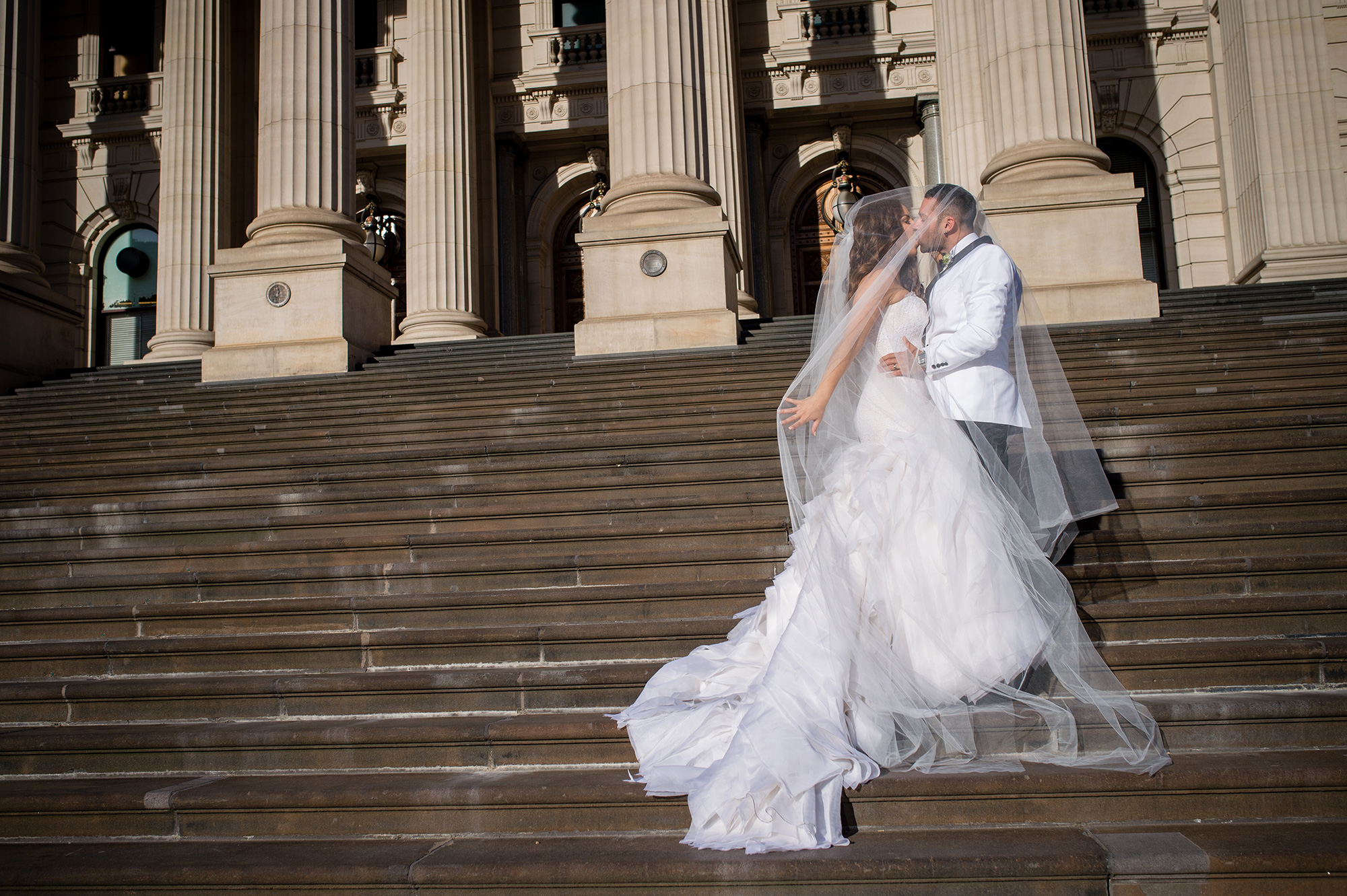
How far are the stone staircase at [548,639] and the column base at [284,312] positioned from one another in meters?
3.05

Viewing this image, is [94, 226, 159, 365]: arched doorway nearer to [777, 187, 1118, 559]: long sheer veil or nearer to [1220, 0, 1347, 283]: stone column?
[777, 187, 1118, 559]: long sheer veil

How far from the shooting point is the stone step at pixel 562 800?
2967mm

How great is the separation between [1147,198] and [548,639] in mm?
17618

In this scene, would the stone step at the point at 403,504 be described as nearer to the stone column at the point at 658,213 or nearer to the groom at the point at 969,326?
the groom at the point at 969,326

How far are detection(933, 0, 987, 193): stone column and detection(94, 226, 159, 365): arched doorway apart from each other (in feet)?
56.2

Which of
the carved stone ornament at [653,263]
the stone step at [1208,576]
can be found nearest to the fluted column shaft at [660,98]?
the carved stone ornament at [653,263]

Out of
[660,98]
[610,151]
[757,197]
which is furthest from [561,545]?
[757,197]

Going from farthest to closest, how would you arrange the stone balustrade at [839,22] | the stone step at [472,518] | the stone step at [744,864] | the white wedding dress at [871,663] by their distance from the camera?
the stone balustrade at [839,22] → the stone step at [472,518] → the white wedding dress at [871,663] → the stone step at [744,864]

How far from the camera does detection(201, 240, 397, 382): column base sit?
10.9 m

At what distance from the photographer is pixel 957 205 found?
3697 millimetres

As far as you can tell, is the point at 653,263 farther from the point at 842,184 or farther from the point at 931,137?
the point at 931,137

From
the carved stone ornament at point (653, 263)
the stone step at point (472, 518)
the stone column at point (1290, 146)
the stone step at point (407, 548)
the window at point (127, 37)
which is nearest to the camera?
the stone step at point (472, 518)

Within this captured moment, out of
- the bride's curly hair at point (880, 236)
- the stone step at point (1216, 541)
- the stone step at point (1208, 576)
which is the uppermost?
the bride's curly hair at point (880, 236)

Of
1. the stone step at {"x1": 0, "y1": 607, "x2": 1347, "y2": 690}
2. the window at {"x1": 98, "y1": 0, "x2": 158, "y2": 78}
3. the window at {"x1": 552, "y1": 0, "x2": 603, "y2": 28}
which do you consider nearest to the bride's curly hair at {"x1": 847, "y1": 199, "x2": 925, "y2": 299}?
the stone step at {"x1": 0, "y1": 607, "x2": 1347, "y2": 690}
